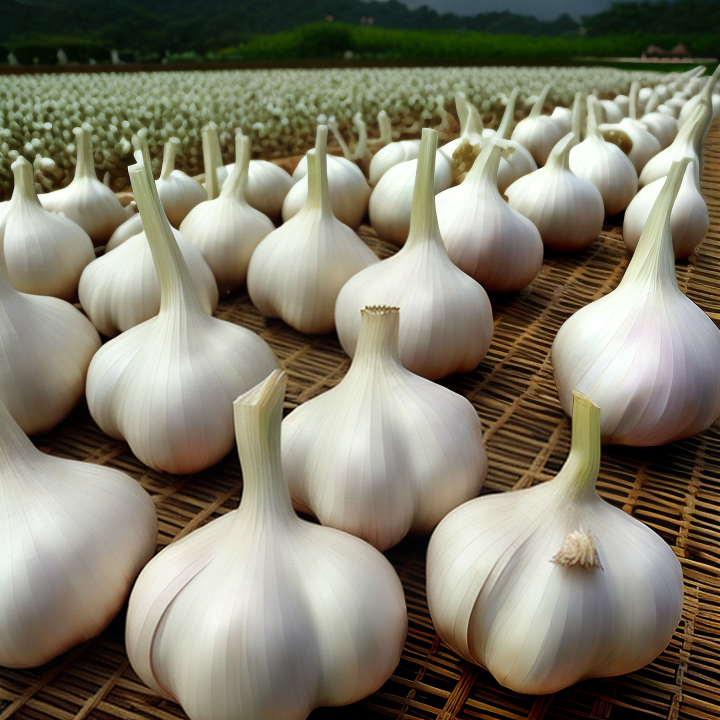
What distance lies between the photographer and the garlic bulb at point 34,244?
875 millimetres

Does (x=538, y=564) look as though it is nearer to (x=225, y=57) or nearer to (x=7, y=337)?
(x=7, y=337)

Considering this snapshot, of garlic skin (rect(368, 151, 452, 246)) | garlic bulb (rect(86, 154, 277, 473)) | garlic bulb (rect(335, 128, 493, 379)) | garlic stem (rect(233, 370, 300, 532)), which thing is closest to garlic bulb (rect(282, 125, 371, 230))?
garlic skin (rect(368, 151, 452, 246))

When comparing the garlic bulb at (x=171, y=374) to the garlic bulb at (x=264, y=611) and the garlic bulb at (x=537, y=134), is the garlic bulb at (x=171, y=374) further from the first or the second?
the garlic bulb at (x=537, y=134)

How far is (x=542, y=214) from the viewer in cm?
112

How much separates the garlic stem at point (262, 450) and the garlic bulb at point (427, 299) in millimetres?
325

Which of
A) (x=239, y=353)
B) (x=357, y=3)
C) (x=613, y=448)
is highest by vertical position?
(x=357, y=3)

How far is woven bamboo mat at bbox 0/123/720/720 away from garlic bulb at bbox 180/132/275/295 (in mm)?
63

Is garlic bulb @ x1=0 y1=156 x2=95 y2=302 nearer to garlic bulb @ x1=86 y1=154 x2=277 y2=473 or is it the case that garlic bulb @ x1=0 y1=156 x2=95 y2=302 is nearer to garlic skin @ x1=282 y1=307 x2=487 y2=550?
garlic bulb @ x1=86 y1=154 x2=277 y2=473

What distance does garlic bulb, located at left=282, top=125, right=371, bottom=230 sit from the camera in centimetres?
113

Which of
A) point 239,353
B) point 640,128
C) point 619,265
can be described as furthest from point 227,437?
point 640,128

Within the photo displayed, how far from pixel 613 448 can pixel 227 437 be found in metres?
0.40

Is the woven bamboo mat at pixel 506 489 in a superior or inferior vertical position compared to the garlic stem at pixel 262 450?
inferior

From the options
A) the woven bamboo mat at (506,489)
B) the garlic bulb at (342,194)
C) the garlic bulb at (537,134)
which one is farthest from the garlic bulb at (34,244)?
the garlic bulb at (537,134)

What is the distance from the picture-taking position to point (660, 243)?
0.73m
